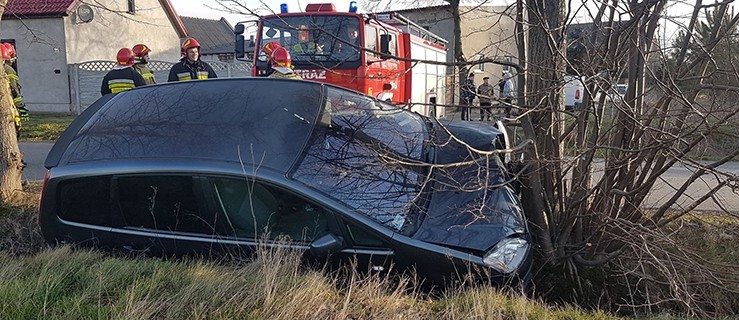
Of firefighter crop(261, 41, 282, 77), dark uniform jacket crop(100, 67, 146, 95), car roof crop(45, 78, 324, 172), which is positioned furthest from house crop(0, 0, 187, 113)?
car roof crop(45, 78, 324, 172)

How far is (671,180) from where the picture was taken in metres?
5.76

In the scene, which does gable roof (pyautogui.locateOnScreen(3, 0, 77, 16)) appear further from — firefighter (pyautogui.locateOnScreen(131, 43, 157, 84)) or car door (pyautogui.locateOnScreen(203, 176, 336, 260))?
car door (pyautogui.locateOnScreen(203, 176, 336, 260))

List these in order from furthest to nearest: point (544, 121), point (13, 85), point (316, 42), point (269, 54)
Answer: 1. point (316, 42)
2. point (13, 85)
3. point (269, 54)
4. point (544, 121)

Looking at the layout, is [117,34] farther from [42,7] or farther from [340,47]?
[340,47]

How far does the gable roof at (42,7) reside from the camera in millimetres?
17578

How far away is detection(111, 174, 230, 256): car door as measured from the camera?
129 inches

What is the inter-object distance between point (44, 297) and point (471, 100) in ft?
9.35

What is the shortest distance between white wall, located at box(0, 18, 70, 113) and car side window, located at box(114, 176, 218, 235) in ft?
54.6

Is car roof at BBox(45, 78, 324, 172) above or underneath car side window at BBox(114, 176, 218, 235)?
above

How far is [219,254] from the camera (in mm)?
3275

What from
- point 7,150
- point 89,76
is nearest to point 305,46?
point 7,150

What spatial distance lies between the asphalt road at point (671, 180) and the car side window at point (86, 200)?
3339 millimetres

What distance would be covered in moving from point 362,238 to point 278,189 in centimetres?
57

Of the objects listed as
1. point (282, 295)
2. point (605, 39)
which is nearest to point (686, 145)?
point (605, 39)
